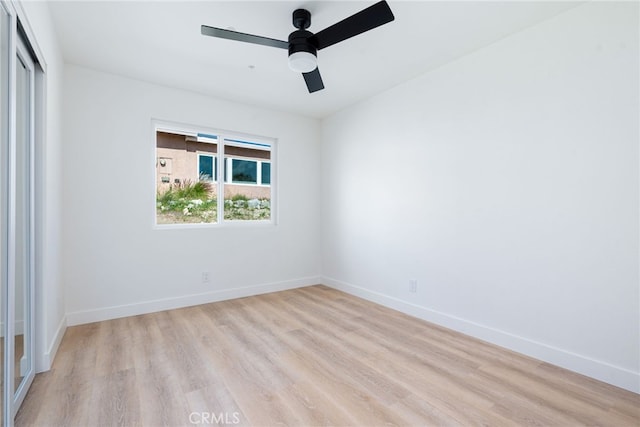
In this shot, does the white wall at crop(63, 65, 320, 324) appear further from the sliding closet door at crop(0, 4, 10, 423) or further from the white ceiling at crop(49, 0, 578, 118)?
the sliding closet door at crop(0, 4, 10, 423)

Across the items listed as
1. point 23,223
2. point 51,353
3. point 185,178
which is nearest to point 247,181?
point 185,178

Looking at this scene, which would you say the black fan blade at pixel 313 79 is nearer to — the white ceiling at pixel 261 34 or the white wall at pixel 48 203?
the white ceiling at pixel 261 34

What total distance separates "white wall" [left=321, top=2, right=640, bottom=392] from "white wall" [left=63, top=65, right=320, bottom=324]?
1822mm

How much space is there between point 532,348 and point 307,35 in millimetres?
2864

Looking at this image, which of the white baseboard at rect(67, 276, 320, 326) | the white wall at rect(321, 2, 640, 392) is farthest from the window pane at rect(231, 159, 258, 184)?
the white wall at rect(321, 2, 640, 392)

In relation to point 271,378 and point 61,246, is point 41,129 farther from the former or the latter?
point 271,378

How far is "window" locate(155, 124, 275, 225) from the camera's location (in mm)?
3607

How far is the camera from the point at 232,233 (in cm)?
395

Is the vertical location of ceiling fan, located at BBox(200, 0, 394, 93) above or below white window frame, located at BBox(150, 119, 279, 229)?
above

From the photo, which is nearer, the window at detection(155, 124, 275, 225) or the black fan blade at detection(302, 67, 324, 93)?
the black fan blade at detection(302, 67, 324, 93)

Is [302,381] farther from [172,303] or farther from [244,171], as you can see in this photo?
[244,171]

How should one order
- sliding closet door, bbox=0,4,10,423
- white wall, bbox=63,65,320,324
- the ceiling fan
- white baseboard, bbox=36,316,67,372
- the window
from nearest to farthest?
sliding closet door, bbox=0,4,10,423, the ceiling fan, white baseboard, bbox=36,316,67,372, white wall, bbox=63,65,320,324, the window

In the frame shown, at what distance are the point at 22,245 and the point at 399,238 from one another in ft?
10.3

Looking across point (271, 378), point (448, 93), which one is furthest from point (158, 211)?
Result: point (448, 93)
